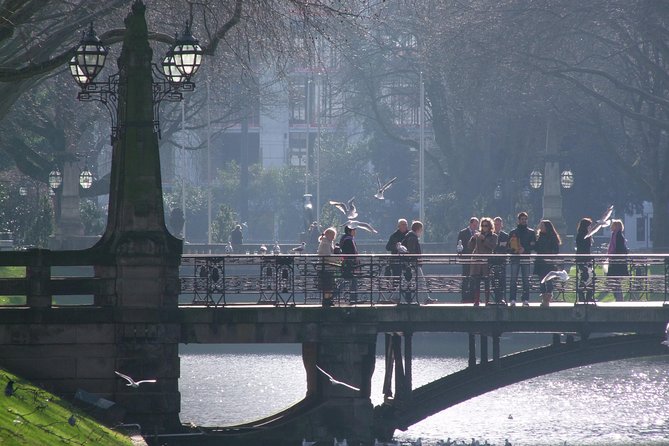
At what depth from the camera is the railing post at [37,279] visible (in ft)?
82.5

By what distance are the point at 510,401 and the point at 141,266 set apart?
17686mm

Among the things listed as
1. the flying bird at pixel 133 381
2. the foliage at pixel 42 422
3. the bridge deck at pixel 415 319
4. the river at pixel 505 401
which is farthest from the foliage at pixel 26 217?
the foliage at pixel 42 422

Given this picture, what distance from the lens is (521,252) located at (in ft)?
97.6

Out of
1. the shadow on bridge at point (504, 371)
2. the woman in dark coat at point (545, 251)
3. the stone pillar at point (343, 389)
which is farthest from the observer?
the shadow on bridge at point (504, 371)

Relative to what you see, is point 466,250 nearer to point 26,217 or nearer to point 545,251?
point 545,251

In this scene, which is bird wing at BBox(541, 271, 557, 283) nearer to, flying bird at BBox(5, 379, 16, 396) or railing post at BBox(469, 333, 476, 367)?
railing post at BBox(469, 333, 476, 367)

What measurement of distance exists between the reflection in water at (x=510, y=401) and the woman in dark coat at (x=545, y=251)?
422 cm

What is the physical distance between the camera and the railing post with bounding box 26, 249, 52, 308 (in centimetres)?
2516

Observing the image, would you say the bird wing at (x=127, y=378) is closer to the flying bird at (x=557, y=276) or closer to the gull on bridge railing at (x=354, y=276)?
the gull on bridge railing at (x=354, y=276)

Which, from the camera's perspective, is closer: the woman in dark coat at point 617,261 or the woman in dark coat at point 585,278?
the woman in dark coat at point 585,278

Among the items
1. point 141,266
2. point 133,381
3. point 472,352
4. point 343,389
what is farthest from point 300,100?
point 133,381

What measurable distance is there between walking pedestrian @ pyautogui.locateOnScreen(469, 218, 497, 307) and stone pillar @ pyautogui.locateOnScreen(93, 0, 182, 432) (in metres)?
5.52

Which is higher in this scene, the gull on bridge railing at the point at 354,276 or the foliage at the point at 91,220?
the foliage at the point at 91,220

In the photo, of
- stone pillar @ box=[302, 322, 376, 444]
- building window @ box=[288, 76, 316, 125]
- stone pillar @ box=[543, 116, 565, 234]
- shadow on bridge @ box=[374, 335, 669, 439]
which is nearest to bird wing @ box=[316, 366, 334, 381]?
stone pillar @ box=[302, 322, 376, 444]
